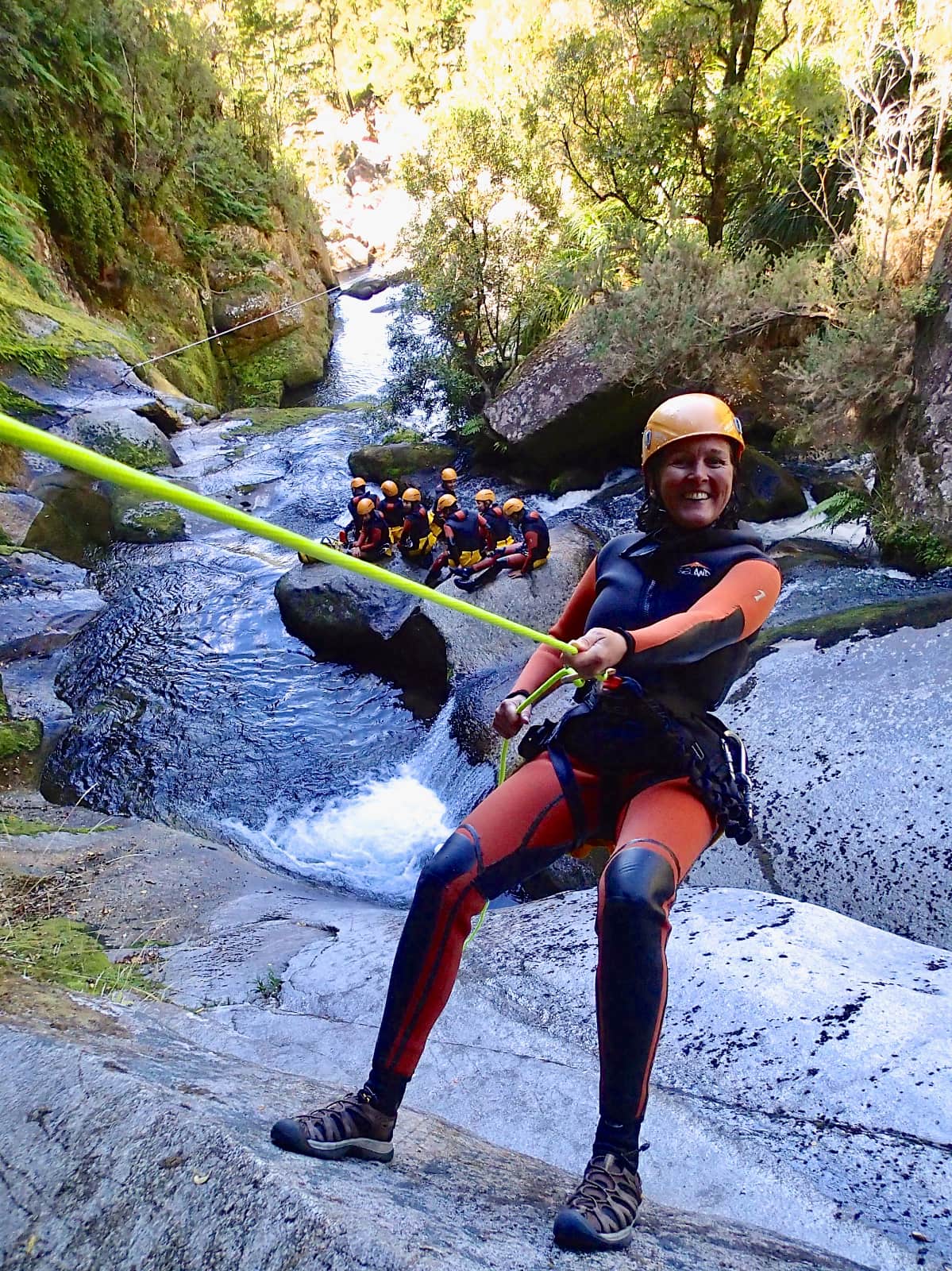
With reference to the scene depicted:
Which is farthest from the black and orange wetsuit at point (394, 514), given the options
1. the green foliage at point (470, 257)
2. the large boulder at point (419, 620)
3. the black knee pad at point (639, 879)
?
the black knee pad at point (639, 879)

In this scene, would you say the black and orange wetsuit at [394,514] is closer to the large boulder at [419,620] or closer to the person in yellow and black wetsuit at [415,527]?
the person in yellow and black wetsuit at [415,527]

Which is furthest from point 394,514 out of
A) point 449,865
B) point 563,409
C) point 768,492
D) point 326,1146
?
point 326,1146

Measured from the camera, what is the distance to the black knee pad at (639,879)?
5.08 feet

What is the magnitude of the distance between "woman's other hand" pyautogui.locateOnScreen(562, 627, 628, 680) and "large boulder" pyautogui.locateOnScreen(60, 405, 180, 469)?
35.8ft

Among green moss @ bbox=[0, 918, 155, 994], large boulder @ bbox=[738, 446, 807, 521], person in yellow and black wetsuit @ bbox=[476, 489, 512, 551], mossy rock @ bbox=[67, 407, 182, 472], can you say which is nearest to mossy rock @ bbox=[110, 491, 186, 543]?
mossy rock @ bbox=[67, 407, 182, 472]

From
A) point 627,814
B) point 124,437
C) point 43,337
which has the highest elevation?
point 43,337

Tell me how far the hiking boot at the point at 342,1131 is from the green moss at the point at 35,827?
356cm

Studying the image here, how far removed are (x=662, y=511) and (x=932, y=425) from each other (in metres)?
5.44

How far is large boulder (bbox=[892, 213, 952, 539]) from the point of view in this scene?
19.8 ft

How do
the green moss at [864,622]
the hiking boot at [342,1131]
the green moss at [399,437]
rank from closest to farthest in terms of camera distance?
the hiking boot at [342,1131] < the green moss at [864,622] < the green moss at [399,437]

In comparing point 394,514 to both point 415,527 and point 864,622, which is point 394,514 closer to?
point 415,527

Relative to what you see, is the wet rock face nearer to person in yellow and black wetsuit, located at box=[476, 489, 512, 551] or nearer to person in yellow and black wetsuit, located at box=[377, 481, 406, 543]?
person in yellow and black wetsuit, located at box=[476, 489, 512, 551]

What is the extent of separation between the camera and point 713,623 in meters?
1.76

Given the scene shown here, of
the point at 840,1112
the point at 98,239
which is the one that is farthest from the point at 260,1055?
the point at 98,239
